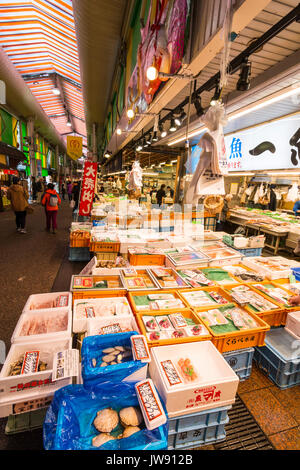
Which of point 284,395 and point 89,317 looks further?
point 284,395

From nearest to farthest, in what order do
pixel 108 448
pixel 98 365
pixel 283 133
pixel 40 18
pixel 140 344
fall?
1. pixel 108 448
2. pixel 98 365
3. pixel 140 344
4. pixel 283 133
5. pixel 40 18

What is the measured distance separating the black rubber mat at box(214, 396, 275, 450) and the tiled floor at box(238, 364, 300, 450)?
0.22ft

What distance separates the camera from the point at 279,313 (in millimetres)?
2652

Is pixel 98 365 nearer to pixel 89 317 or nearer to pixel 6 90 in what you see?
pixel 89 317

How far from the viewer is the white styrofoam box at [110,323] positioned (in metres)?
2.22

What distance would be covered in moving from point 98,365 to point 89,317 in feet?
2.47

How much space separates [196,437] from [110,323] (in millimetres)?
1198

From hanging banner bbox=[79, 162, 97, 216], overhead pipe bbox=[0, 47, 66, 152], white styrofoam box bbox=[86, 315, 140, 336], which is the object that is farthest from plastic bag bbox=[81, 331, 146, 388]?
overhead pipe bbox=[0, 47, 66, 152]

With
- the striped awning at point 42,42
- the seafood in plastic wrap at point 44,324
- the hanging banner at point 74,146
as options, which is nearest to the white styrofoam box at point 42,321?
the seafood in plastic wrap at point 44,324

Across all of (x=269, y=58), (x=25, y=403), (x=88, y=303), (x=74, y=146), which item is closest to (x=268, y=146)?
(x=269, y=58)

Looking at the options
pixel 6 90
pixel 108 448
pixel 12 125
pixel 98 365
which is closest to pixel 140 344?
pixel 98 365

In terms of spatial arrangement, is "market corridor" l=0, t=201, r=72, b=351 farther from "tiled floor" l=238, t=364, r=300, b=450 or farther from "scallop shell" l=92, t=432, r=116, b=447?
"tiled floor" l=238, t=364, r=300, b=450

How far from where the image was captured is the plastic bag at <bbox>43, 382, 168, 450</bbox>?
131 cm

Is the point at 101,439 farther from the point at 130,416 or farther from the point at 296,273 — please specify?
the point at 296,273
